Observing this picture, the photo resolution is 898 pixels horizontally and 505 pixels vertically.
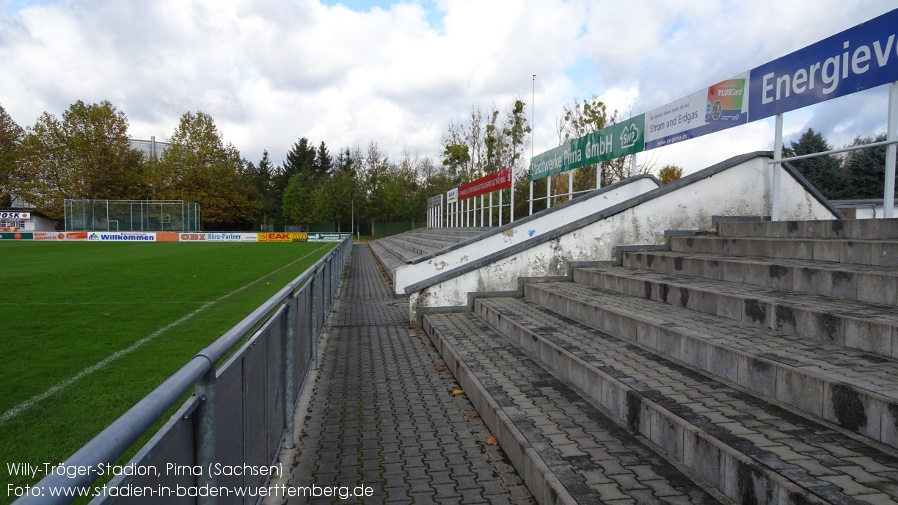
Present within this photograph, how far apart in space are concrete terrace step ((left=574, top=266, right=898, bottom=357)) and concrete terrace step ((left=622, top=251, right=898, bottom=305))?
79mm

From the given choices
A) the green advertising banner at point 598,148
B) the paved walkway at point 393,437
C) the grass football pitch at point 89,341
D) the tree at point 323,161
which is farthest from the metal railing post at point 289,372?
the tree at point 323,161

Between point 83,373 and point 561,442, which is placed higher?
point 561,442

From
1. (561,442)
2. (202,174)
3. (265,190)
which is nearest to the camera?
(561,442)

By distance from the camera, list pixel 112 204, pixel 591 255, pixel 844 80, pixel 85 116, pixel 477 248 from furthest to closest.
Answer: pixel 85 116 < pixel 112 204 < pixel 477 248 < pixel 591 255 < pixel 844 80

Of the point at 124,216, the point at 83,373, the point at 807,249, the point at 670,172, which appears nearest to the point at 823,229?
the point at 807,249

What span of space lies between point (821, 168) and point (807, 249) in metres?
7.90

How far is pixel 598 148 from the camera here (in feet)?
41.4

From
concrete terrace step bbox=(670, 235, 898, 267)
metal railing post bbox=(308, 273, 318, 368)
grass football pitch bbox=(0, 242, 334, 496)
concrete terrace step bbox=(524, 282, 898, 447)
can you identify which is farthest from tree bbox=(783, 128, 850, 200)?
grass football pitch bbox=(0, 242, 334, 496)

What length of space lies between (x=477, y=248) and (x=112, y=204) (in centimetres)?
4659

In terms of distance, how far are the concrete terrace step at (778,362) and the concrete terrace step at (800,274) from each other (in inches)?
29.4

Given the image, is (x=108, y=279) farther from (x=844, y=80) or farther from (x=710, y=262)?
(x=844, y=80)

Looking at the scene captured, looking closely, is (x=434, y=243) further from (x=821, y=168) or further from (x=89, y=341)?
(x=89, y=341)

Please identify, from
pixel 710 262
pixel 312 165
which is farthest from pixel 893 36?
pixel 312 165

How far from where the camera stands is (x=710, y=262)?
677cm
